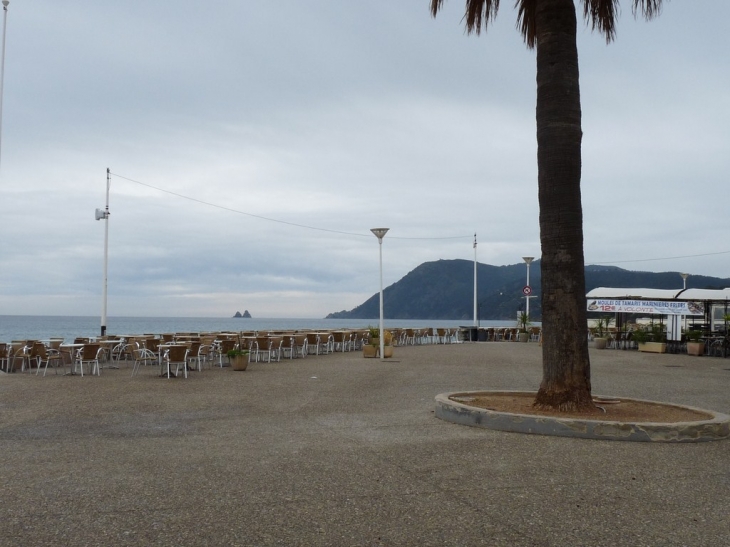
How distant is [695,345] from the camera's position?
23.7m

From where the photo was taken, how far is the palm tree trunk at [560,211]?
331 inches

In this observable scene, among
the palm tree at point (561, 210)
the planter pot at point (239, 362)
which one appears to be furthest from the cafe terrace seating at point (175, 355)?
the palm tree at point (561, 210)

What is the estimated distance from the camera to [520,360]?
753 inches

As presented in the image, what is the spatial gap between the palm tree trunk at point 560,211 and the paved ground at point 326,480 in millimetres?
1595

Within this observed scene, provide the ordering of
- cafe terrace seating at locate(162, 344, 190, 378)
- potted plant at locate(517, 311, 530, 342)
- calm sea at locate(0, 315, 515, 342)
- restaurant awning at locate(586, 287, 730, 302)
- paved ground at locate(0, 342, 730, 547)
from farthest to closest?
Result: calm sea at locate(0, 315, 515, 342), potted plant at locate(517, 311, 530, 342), restaurant awning at locate(586, 287, 730, 302), cafe terrace seating at locate(162, 344, 190, 378), paved ground at locate(0, 342, 730, 547)

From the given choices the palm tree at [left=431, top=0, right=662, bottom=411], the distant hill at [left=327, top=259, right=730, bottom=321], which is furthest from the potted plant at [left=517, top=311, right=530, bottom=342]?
the distant hill at [left=327, top=259, right=730, bottom=321]

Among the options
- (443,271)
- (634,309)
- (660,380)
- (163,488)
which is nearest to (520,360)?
(660,380)

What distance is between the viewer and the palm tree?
841 centimetres

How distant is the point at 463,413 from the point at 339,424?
139 cm

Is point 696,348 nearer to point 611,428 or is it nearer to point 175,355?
point 175,355

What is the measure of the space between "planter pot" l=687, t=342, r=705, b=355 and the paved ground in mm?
15158

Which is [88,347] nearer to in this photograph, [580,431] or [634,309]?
[580,431]

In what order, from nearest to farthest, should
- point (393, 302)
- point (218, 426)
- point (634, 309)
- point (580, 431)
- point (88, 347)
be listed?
point (580, 431) → point (218, 426) → point (88, 347) → point (634, 309) → point (393, 302)

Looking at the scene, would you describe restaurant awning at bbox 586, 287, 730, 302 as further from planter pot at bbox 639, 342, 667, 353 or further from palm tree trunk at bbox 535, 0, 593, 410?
palm tree trunk at bbox 535, 0, 593, 410
